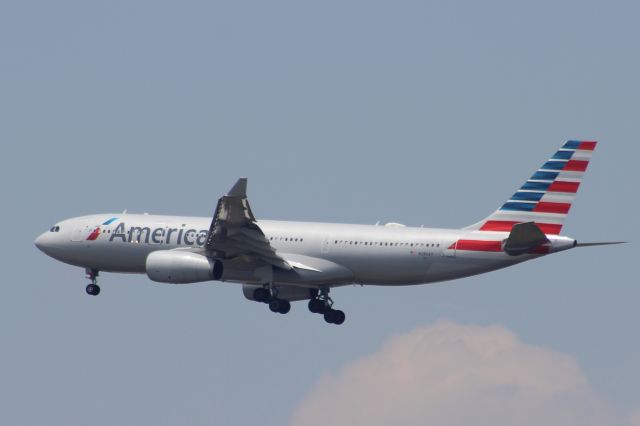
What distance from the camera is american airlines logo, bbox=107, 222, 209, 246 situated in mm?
70625

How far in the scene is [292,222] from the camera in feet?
233

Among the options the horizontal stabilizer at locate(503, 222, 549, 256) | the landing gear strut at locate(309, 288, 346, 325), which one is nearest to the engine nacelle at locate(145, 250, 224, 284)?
the landing gear strut at locate(309, 288, 346, 325)

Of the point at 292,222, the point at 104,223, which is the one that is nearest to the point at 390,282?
the point at 292,222

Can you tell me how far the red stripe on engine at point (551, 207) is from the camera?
66000 mm

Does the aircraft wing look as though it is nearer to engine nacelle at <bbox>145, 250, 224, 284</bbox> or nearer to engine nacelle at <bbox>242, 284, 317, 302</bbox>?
engine nacelle at <bbox>145, 250, 224, 284</bbox>

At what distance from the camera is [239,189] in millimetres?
65000

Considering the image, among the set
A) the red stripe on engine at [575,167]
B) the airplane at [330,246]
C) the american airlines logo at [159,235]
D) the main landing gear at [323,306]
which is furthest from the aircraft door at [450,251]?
the american airlines logo at [159,235]

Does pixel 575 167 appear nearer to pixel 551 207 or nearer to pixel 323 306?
pixel 551 207

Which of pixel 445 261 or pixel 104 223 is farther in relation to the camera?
pixel 104 223

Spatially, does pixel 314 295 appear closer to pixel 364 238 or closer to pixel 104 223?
pixel 364 238

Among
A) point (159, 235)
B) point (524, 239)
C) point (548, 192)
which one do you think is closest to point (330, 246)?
point (159, 235)

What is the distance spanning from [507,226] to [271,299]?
38.8 feet

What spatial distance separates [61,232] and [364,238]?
17214 millimetres


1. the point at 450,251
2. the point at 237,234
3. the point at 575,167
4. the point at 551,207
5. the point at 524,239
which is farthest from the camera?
the point at 237,234
